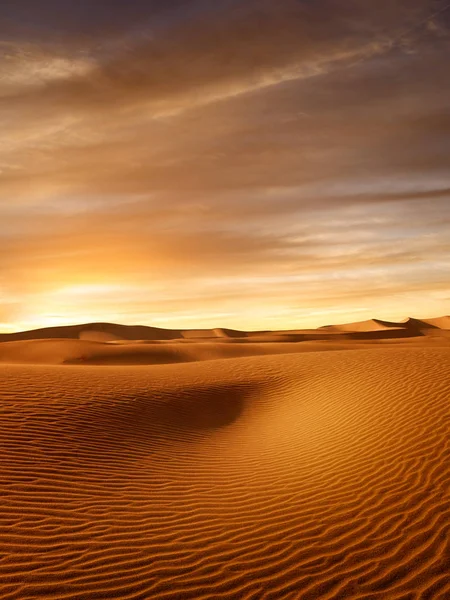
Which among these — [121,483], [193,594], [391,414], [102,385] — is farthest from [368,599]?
[102,385]

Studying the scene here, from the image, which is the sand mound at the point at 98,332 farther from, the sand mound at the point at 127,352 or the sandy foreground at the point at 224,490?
the sandy foreground at the point at 224,490

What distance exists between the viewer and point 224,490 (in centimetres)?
787

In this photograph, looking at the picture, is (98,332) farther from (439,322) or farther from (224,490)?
(224,490)

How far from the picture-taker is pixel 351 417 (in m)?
11.8

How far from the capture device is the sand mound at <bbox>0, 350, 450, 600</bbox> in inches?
203

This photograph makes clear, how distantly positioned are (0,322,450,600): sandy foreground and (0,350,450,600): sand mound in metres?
0.02

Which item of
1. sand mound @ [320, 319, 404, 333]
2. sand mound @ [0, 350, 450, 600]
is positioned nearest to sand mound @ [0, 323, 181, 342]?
sand mound @ [320, 319, 404, 333]

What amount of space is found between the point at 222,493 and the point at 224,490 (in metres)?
0.13

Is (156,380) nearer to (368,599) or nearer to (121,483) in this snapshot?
(121,483)

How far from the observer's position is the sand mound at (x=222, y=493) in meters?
5.14

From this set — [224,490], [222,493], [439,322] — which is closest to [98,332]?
[439,322]

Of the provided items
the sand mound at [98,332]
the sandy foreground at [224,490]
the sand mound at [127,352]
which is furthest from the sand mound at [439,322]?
the sandy foreground at [224,490]

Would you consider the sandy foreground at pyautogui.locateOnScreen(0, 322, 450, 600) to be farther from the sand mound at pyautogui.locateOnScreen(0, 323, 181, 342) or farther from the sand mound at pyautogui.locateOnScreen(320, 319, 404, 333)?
the sand mound at pyautogui.locateOnScreen(320, 319, 404, 333)

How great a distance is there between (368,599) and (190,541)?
7.34 feet
